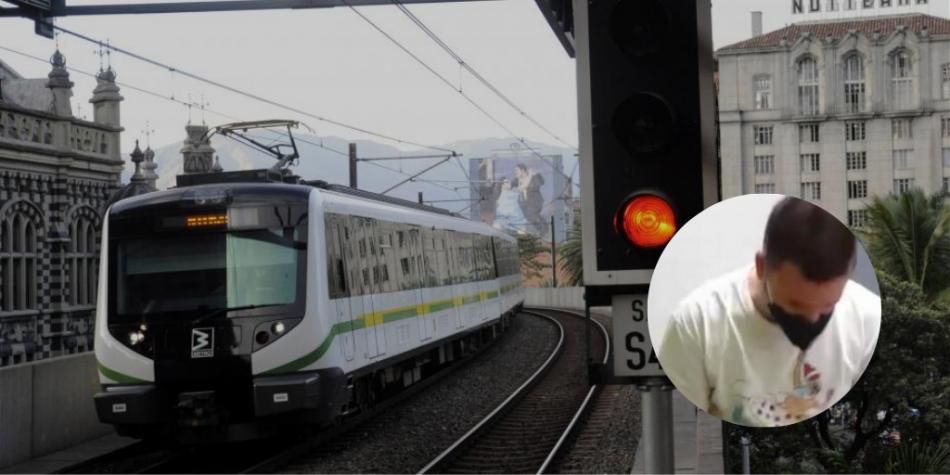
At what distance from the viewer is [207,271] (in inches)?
478

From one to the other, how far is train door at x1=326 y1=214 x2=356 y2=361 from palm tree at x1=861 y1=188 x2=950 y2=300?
28821mm

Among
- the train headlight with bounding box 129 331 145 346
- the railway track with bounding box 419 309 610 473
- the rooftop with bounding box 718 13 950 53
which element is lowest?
the railway track with bounding box 419 309 610 473

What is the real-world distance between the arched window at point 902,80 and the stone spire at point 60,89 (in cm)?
7732

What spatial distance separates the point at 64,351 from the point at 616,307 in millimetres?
27297

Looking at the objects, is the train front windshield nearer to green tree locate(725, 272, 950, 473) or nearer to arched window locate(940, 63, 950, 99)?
green tree locate(725, 272, 950, 473)

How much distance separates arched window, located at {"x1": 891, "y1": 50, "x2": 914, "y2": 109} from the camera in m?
93.3

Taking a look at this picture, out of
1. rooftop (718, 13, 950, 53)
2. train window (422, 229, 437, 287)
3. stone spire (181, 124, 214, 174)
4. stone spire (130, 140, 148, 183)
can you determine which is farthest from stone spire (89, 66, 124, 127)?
rooftop (718, 13, 950, 53)

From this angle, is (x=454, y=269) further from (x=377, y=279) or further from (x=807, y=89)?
(x=807, y=89)

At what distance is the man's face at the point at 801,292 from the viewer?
1787 millimetres

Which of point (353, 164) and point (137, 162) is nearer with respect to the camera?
point (353, 164)

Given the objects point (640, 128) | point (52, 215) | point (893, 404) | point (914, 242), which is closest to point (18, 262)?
point (52, 215)

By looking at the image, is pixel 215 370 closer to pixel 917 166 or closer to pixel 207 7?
pixel 207 7

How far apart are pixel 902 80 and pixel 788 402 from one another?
322 feet

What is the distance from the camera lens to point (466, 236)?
2327 centimetres
